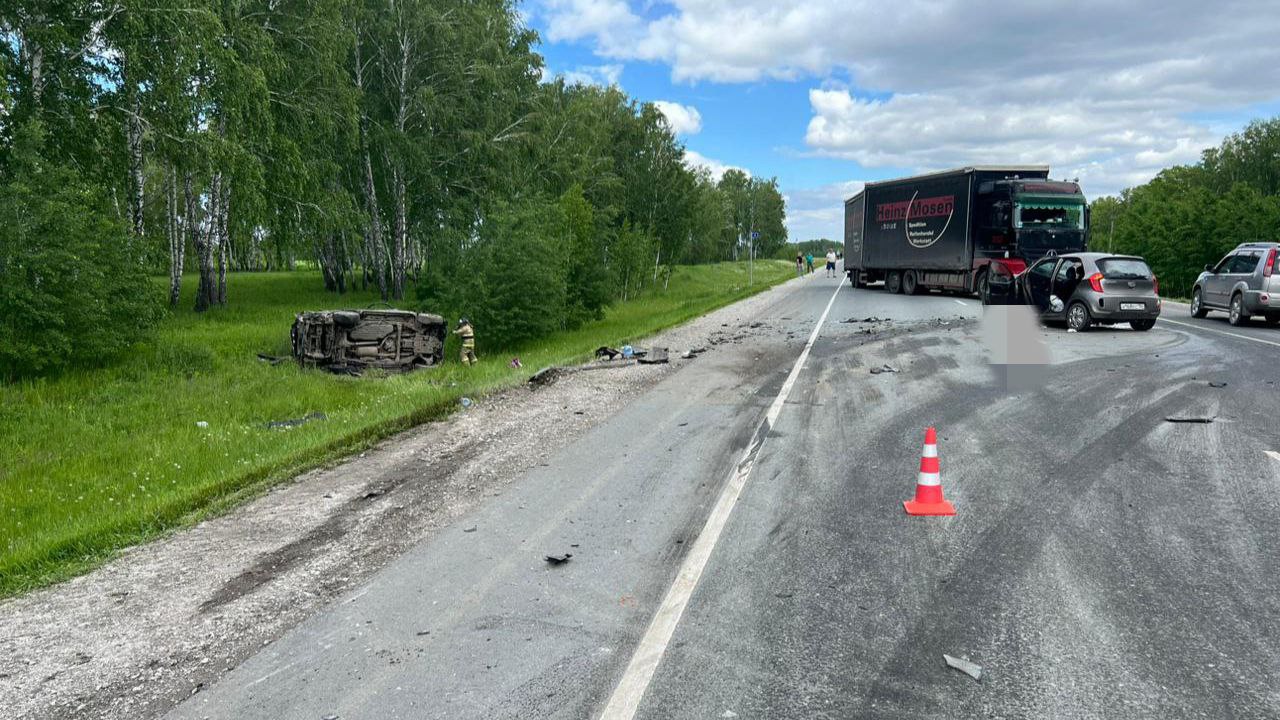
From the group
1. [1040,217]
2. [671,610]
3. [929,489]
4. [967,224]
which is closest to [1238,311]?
[1040,217]

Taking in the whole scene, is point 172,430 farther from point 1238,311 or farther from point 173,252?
point 1238,311

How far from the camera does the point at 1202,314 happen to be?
2058cm

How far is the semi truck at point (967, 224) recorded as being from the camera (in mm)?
23703

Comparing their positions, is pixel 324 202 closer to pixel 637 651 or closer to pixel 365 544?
pixel 365 544

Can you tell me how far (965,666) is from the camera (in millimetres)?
3434

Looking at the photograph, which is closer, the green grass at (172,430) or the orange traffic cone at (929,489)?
the orange traffic cone at (929,489)

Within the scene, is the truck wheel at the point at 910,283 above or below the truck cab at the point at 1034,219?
below

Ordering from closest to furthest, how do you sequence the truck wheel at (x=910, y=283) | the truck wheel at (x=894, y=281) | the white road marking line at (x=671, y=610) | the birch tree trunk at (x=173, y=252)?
1. the white road marking line at (x=671, y=610)
2. the birch tree trunk at (x=173, y=252)
3. the truck wheel at (x=910, y=283)
4. the truck wheel at (x=894, y=281)

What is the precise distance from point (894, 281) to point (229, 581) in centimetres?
3109

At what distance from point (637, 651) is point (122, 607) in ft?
9.63

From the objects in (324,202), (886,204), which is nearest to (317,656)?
(324,202)

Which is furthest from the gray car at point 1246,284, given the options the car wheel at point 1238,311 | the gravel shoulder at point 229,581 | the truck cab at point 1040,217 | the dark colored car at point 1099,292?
the gravel shoulder at point 229,581

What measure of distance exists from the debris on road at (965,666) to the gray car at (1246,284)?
1808 cm

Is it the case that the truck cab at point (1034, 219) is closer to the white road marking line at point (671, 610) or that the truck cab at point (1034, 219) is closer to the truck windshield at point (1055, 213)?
the truck windshield at point (1055, 213)
